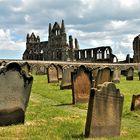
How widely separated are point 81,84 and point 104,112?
22.0 feet

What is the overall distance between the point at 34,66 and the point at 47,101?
41.5 metres

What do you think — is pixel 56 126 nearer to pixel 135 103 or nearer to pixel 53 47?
pixel 135 103

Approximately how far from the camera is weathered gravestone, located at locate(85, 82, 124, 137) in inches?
380

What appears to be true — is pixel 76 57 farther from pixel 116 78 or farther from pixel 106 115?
pixel 106 115

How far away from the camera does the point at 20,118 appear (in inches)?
434

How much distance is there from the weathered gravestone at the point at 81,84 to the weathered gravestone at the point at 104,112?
6210 mm

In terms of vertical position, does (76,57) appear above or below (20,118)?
above

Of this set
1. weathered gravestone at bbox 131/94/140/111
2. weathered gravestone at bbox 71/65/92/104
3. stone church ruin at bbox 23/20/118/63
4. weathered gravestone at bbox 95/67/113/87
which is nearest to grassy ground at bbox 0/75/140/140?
weathered gravestone at bbox 131/94/140/111

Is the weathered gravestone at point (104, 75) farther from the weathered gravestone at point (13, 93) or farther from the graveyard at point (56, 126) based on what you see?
the weathered gravestone at point (13, 93)

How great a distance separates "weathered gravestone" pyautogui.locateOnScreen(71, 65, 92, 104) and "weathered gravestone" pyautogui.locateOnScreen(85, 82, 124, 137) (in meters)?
6.21

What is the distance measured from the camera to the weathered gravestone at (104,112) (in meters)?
9.66

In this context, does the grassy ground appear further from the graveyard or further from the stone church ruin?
the stone church ruin

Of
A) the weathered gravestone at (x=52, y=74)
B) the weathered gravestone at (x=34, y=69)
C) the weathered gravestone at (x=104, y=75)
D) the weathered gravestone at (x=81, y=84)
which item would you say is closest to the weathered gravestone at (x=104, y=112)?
the weathered gravestone at (x=81, y=84)

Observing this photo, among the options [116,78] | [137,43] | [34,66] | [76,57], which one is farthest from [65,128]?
[76,57]
